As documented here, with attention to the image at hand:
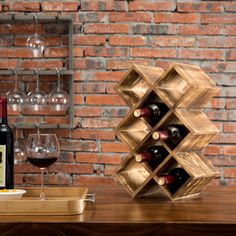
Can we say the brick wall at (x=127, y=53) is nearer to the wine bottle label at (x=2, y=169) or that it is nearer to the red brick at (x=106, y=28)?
the red brick at (x=106, y=28)

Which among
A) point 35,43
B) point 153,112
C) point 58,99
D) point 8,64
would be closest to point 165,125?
point 153,112

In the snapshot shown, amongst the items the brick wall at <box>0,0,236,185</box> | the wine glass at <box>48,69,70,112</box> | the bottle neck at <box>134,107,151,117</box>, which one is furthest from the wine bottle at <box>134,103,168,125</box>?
the brick wall at <box>0,0,236,185</box>

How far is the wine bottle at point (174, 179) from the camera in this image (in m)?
1.83

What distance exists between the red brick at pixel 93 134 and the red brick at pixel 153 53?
49cm

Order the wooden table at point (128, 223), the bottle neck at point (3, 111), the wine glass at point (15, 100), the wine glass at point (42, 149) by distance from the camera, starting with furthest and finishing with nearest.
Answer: the wine glass at point (15, 100), the bottle neck at point (3, 111), the wine glass at point (42, 149), the wooden table at point (128, 223)

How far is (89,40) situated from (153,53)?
1.27 ft

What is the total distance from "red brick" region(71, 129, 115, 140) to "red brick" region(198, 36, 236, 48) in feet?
2.48

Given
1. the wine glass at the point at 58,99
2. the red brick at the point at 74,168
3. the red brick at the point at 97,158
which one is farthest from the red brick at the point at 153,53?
the red brick at the point at 74,168

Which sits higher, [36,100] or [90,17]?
[90,17]

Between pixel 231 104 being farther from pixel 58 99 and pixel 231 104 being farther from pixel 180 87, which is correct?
pixel 180 87

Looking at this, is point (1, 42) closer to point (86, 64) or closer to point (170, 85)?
point (86, 64)

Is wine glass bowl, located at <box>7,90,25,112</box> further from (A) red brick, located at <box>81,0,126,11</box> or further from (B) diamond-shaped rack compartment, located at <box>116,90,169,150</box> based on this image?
(B) diamond-shaped rack compartment, located at <box>116,90,169,150</box>

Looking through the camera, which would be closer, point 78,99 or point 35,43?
point 35,43

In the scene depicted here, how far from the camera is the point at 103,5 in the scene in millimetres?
3643
